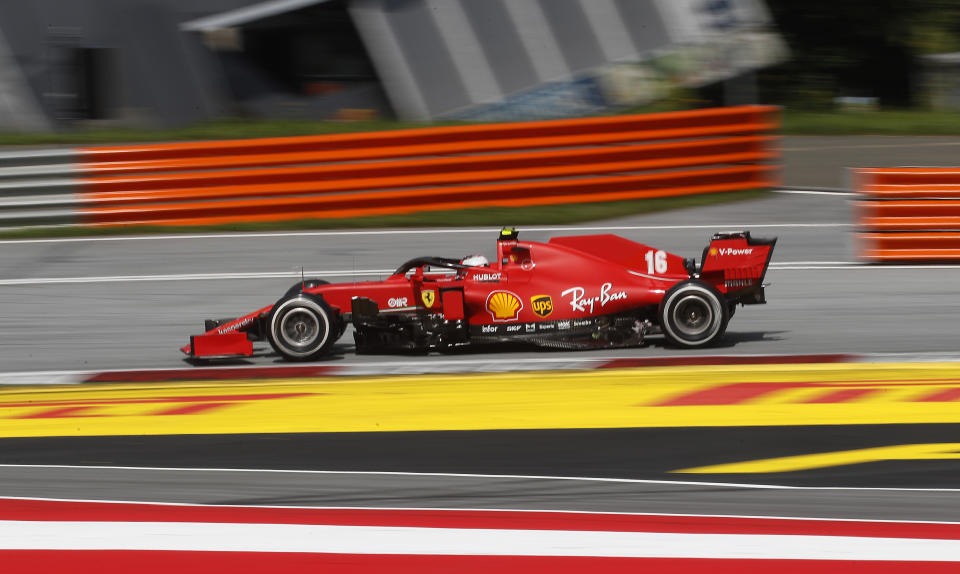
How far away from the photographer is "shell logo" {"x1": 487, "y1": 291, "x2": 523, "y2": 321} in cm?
829

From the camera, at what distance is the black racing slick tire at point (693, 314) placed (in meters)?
8.23

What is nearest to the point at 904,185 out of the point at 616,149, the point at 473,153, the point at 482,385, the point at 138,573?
the point at 616,149

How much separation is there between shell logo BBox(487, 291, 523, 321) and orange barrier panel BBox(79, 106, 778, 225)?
568cm

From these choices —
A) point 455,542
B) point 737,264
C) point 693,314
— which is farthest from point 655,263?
point 455,542

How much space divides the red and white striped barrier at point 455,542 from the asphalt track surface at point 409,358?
0.50 ft

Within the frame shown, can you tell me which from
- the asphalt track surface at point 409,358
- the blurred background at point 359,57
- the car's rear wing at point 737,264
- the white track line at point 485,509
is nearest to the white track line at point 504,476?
the asphalt track surface at point 409,358

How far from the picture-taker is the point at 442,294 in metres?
8.27

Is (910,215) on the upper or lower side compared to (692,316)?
upper

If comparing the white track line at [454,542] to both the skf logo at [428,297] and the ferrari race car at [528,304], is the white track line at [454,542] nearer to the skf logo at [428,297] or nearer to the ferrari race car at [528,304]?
the ferrari race car at [528,304]

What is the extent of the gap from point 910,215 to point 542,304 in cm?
502

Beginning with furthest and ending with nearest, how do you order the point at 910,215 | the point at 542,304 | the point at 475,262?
the point at 910,215 → the point at 475,262 → the point at 542,304

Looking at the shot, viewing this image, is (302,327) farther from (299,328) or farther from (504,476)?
(504,476)

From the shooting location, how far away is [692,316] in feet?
27.4

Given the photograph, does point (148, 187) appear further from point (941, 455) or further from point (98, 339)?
point (941, 455)
